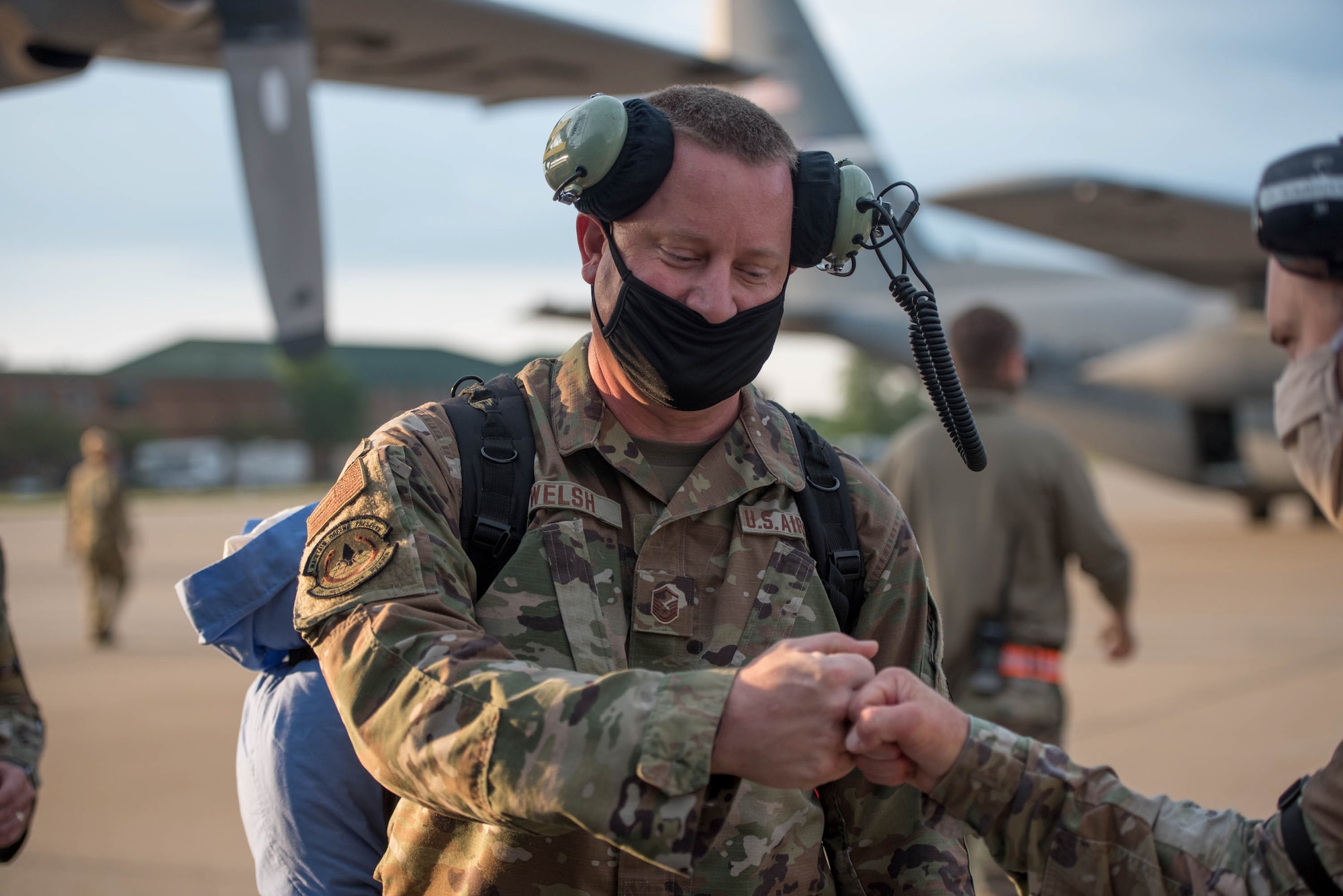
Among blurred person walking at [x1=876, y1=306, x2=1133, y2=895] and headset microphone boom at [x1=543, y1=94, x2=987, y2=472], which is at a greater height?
headset microphone boom at [x1=543, y1=94, x2=987, y2=472]

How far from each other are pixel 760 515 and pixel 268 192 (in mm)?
5314

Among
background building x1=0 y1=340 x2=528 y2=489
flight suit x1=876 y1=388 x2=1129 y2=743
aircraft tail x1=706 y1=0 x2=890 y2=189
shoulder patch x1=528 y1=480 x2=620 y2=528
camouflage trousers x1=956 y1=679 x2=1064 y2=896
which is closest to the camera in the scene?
shoulder patch x1=528 y1=480 x2=620 y2=528

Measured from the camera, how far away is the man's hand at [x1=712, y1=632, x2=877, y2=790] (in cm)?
124

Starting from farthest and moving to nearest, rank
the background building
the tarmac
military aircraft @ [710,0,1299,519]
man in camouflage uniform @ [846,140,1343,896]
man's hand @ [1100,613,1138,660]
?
1. the background building
2. military aircraft @ [710,0,1299,519]
3. the tarmac
4. man's hand @ [1100,613,1138,660]
5. man in camouflage uniform @ [846,140,1343,896]

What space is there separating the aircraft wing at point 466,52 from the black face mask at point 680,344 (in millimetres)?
7067

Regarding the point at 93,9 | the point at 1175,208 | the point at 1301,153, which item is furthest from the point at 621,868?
the point at 1175,208

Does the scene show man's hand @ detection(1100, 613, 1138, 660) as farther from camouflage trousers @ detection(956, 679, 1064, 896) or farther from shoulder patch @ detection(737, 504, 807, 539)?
shoulder patch @ detection(737, 504, 807, 539)

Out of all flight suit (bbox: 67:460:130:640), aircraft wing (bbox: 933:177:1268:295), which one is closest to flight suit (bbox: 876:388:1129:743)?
flight suit (bbox: 67:460:130:640)

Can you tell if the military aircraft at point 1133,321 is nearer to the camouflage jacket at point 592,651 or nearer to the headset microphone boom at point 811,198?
the headset microphone boom at point 811,198

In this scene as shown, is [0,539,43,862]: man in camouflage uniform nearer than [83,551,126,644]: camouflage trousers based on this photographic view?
Yes

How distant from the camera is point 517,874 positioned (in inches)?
60.3

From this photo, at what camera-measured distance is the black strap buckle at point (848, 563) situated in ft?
5.71

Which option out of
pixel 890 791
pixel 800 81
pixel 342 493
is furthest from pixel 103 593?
pixel 800 81

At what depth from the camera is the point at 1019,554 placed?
13.6 ft
